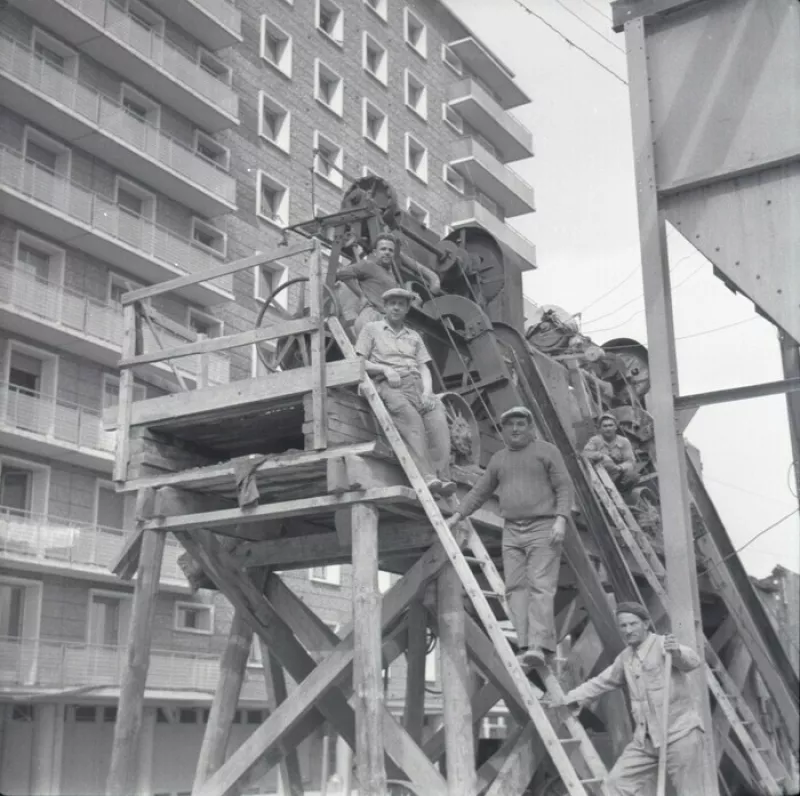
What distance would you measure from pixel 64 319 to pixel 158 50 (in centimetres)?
831

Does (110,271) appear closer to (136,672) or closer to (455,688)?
(136,672)

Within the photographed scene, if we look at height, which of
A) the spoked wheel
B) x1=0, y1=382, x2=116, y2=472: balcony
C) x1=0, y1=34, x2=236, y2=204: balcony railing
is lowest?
the spoked wheel

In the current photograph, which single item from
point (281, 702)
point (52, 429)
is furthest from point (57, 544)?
point (281, 702)

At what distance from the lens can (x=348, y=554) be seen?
12227 mm

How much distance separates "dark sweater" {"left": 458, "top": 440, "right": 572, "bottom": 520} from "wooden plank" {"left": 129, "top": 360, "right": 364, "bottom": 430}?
144 centimetres

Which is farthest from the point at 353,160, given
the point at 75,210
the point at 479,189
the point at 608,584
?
the point at 608,584

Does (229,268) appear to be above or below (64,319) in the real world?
below

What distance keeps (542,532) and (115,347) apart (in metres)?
21.9

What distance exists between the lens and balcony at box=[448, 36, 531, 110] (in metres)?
47.4

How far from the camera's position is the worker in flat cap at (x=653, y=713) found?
895 cm

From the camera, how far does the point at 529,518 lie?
33.2 ft

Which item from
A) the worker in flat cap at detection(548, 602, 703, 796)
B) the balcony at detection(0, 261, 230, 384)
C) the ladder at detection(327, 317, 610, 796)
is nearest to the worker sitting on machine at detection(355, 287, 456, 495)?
the ladder at detection(327, 317, 610, 796)

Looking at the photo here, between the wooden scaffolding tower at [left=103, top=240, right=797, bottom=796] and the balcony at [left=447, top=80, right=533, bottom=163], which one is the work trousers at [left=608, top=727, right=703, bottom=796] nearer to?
the wooden scaffolding tower at [left=103, top=240, right=797, bottom=796]

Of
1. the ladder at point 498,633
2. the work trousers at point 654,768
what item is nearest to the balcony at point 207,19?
the ladder at point 498,633
